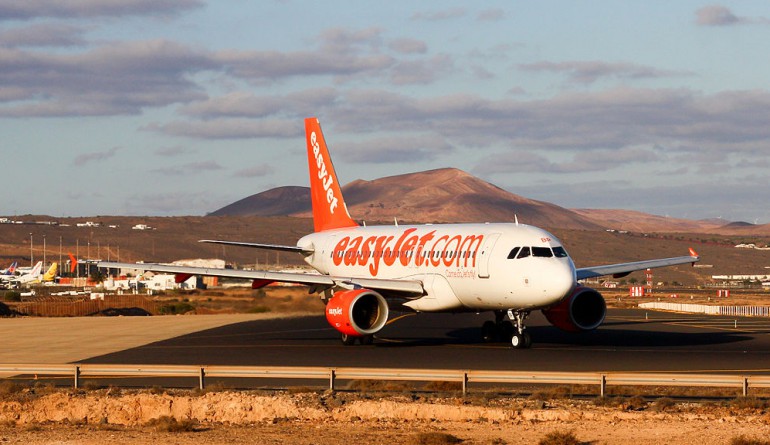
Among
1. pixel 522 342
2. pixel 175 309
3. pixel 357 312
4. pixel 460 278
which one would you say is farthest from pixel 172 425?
pixel 175 309

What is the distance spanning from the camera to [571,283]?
3800 cm

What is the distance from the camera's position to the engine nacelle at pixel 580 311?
42.7 meters

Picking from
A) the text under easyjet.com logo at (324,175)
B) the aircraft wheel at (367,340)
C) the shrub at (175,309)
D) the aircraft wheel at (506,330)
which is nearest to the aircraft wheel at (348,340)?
the aircraft wheel at (367,340)

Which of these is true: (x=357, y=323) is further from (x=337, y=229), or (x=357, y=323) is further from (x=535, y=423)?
(x=535, y=423)

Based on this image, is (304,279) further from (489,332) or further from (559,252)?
(559,252)

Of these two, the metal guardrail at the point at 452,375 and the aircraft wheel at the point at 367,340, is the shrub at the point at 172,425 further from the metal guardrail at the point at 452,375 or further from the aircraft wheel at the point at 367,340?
the aircraft wheel at the point at 367,340

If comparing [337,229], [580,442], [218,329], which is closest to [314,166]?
[337,229]

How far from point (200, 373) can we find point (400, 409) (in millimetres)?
5355

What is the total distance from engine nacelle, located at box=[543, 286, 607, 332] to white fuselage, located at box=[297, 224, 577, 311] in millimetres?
2933

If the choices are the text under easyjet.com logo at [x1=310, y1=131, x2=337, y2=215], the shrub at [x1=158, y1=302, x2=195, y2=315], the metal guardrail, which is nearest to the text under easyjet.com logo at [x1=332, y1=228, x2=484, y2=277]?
the text under easyjet.com logo at [x1=310, y1=131, x2=337, y2=215]

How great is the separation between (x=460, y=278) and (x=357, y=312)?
4.07 m

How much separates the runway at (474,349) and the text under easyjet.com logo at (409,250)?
3.18m

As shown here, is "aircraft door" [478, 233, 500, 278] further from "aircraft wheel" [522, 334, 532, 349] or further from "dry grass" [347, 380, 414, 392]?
"dry grass" [347, 380, 414, 392]

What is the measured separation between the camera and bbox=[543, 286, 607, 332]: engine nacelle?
42719mm
